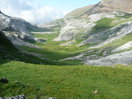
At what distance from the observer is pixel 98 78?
5447 centimetres

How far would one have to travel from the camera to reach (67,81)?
49.1 m

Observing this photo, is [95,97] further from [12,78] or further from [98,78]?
[12,78]

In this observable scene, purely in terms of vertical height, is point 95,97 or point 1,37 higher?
point 1,37

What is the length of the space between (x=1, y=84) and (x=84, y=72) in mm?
20040

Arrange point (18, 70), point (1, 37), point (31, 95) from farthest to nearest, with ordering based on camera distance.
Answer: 1. point (1, 37)
2. point (18, 70)
3. point (31, 95)

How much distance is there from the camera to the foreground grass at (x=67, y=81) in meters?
43.1

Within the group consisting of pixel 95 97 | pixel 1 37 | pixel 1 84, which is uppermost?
pixel 1 37

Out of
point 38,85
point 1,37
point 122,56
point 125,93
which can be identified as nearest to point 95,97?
point 125,93

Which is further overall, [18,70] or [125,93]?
[18,70]

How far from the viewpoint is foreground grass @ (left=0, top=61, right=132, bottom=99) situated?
43.1 m

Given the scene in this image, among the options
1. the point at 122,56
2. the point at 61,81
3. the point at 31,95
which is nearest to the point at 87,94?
the point at 61,81

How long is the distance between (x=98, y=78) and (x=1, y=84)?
20729mm

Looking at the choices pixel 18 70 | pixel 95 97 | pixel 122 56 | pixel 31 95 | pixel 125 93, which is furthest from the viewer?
pixel 122 56

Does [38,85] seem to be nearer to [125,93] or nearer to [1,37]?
[125,93]
